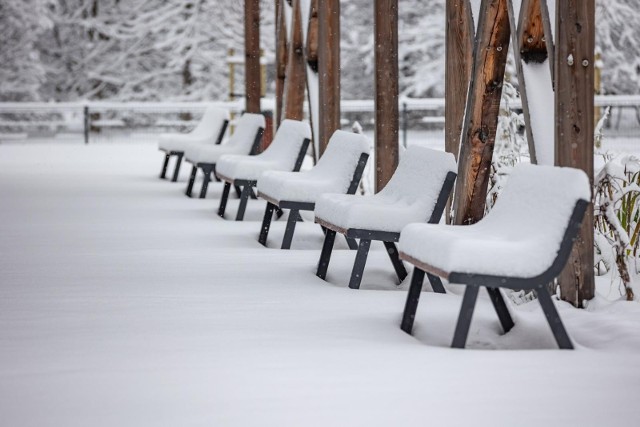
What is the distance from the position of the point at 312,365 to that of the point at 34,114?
28457 mm

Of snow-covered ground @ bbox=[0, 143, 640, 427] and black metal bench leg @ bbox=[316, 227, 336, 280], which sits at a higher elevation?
black metal bench leg @ bbox=[316, 227, 336, 280]

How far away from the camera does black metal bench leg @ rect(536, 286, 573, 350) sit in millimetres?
4914

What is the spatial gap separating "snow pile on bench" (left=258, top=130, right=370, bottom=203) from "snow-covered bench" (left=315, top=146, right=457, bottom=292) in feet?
3.40

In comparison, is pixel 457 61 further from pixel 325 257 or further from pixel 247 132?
pixel 247 132

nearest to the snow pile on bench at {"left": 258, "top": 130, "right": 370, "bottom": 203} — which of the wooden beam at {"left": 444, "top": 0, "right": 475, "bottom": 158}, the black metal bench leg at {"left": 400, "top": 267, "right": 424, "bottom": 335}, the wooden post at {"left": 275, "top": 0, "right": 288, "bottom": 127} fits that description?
the wooden beam at {"left": 444, "top": 0, "right": 475, "bottom": 158}

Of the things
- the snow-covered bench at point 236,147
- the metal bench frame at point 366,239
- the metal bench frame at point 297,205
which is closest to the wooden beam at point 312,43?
the snow-covered bench at point 236,147

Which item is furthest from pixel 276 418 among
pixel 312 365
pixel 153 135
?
pixel 153 135

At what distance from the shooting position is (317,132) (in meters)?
10.8

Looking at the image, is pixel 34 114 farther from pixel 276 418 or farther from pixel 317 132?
pixel 276 418

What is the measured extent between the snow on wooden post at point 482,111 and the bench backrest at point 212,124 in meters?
7.39

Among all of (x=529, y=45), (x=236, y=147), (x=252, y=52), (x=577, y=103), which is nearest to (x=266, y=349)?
(x=577, y=103)

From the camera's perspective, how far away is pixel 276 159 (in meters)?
10.2

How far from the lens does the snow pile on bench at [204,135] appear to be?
14130mm

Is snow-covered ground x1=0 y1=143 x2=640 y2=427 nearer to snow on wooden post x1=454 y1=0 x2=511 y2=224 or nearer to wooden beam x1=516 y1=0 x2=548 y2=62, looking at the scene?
snow on wooden post x1=454 y1=0 x2=511 y2=224
